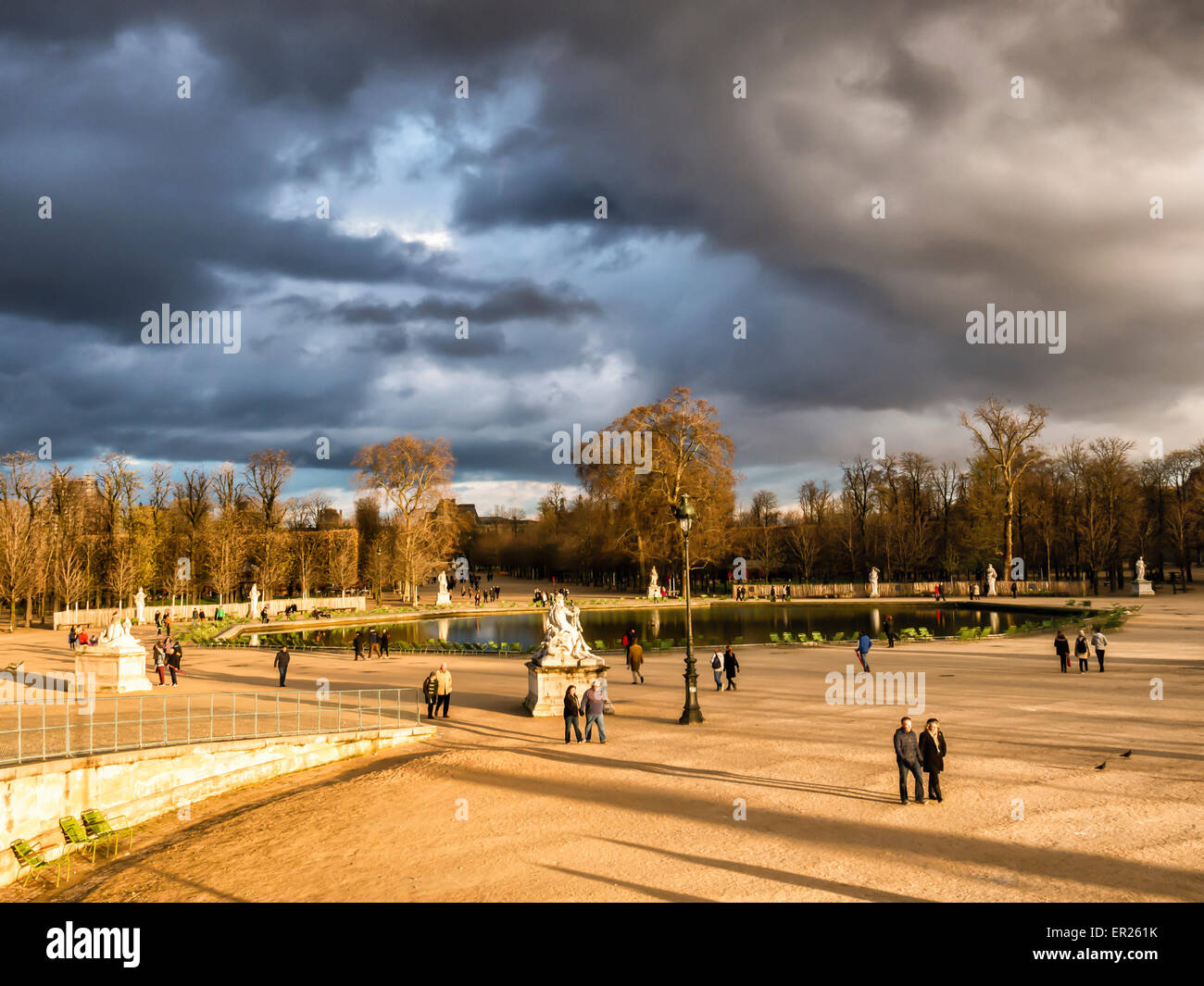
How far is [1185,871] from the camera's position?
27.7 ft

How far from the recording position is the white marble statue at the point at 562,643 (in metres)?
18.9

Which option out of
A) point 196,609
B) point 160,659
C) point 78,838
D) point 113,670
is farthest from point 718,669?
point 196,609

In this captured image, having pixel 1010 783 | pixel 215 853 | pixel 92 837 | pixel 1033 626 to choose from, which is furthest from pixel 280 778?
pixel 1033 626

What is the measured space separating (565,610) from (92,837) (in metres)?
10.3

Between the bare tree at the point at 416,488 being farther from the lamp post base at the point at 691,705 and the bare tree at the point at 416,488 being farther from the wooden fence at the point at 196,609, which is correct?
the lamp post base at the point at 691,705

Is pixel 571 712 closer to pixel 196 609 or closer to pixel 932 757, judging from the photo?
pixel 932 757

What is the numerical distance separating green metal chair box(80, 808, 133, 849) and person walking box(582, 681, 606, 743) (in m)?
8.17

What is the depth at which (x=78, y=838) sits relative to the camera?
12.5 meters

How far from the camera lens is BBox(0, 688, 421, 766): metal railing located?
1428 centimetres

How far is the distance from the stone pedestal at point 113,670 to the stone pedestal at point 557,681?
12943mm

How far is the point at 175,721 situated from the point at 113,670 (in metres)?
8.80

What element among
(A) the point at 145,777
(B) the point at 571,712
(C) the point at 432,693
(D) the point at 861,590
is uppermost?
(B) the point at 571,712

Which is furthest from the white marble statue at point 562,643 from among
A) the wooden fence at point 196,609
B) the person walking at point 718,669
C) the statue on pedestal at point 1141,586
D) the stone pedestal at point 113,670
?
the statue on pedestal at point 1141,586
